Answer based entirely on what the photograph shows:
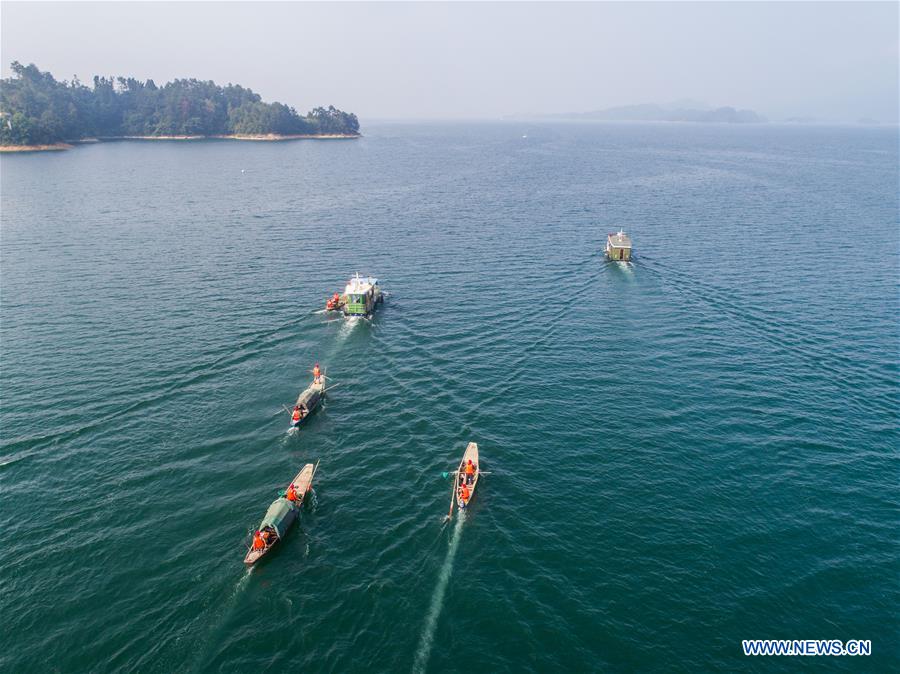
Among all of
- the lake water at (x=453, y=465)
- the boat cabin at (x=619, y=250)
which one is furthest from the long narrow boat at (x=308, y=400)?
the boat cabin at (x=619, y=250)

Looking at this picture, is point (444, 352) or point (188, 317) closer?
point (444, 352)

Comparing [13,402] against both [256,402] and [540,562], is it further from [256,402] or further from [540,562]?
[540,562]

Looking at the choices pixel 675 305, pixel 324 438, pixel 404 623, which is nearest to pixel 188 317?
pixel 324 438

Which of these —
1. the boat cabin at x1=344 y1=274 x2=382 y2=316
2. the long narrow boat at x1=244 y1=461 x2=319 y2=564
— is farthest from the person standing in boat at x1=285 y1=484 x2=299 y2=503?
the boat cabin at x1=344 y1=274 x2=382 y2=316

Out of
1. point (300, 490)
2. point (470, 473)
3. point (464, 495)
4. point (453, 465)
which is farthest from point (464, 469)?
point (300, 490)

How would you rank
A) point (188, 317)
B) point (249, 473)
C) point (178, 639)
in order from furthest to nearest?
point (188, 317), point (249, 473), point (178, 639)

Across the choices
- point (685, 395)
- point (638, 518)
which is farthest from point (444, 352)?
point (638, 518)

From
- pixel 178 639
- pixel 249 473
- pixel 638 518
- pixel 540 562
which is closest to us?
pixel 178 639

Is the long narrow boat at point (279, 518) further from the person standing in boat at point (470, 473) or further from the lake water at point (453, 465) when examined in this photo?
the person standing in boat at point (470, 473)
